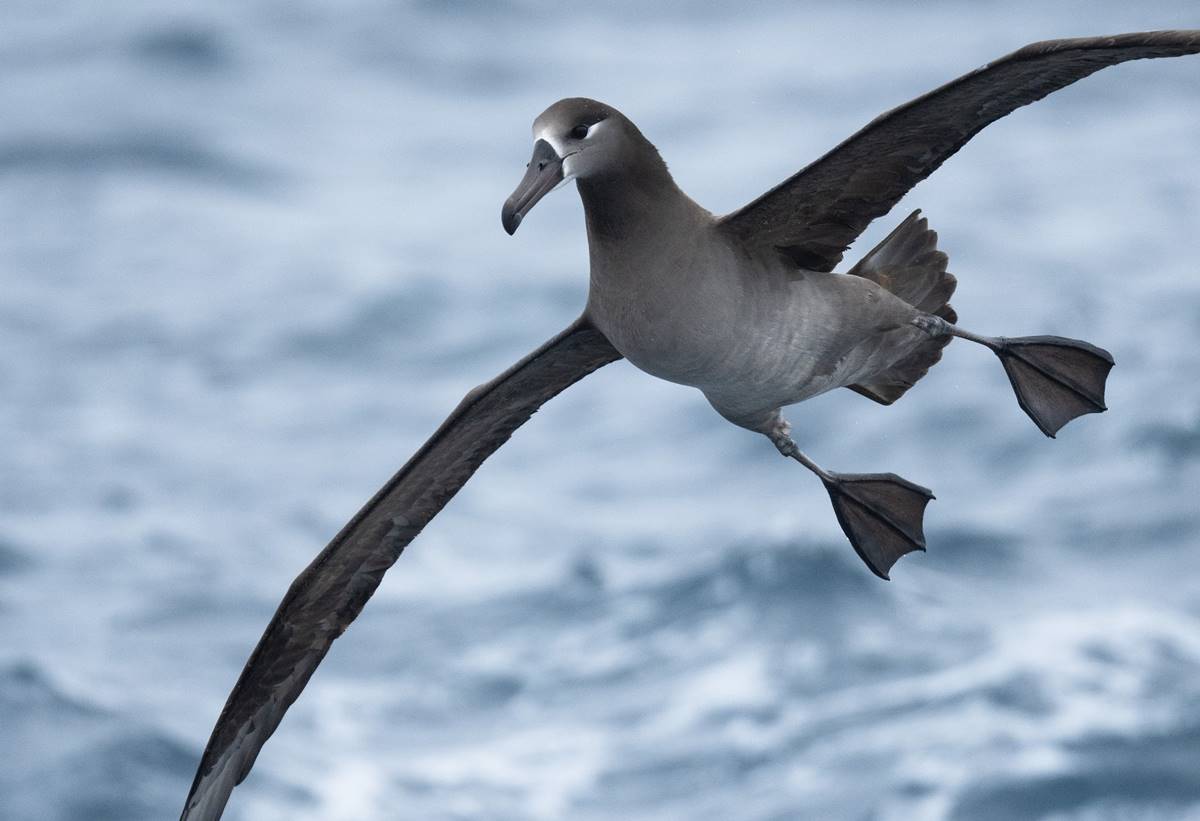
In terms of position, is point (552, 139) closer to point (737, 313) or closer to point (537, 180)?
point (537, 180)

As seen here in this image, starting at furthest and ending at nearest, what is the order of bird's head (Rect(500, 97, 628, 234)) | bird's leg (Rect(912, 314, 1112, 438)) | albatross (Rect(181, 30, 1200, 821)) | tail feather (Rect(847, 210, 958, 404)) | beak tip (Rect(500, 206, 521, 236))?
bird's leg (Rect(912, 314, 1112, 438))
tail feather (Rect(847, 210, 958, 404))
albatross (Rect(181, 30, 1200, 821))
bird's head (Rect(500, 97, 628, 234))
beak tip (Rect(500, 206, 521, 236))

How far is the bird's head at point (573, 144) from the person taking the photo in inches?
315

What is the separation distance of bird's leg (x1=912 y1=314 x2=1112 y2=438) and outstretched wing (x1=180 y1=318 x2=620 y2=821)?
2.02 meters

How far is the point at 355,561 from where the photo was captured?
10438 mm

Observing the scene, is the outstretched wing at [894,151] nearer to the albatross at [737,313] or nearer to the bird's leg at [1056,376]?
the albatross at [737,313]

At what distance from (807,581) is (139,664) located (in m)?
10.2

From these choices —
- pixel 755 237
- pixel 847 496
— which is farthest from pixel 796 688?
pixel 755 237

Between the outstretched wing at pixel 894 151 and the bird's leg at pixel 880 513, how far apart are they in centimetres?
211

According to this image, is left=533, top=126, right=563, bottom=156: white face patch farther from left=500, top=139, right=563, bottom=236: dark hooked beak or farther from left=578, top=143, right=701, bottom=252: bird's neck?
left=578, top=143, right=701, bottom=252: bird's neck

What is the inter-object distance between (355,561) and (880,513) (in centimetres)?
277

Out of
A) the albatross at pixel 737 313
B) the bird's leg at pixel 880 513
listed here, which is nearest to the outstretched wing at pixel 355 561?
the albatross at pixel 737 313

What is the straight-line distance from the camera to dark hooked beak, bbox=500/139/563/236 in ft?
25.4

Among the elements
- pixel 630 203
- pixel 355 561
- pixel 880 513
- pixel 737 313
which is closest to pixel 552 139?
pixel 630 203

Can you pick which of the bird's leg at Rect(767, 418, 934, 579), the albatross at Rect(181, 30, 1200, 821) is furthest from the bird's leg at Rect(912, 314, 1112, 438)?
the bird's leg at Rect(767, 418, 934, 579)
